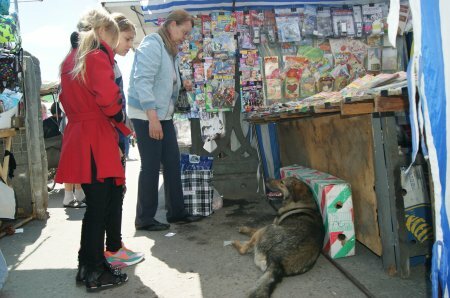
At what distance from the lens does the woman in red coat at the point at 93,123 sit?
2225 mm

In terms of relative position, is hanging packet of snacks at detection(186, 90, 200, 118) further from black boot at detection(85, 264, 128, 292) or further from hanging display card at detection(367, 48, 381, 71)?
black boot at detection(85, 264, 128, 292)

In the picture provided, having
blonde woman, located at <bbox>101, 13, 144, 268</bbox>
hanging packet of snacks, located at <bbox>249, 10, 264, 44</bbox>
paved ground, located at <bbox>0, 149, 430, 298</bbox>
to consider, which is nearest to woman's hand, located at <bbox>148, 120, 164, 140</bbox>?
blonde woman, located at <bbox>101, 13, 144, 268</bbox>

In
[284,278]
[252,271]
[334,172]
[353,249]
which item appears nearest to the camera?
[284,278]

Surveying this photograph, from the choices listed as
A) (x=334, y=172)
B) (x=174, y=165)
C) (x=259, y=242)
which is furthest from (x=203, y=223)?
(x=334, y=172)

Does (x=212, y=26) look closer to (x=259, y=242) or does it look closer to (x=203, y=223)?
(x=203, y=223)

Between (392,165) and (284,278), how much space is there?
3.54 feet

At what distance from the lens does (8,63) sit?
405cm

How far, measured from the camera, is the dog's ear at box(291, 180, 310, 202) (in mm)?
3150

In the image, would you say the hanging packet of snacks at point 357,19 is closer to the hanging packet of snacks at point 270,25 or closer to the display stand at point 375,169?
the hanging packet of snacks at point 270,25

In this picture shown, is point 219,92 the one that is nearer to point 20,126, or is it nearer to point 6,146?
point 20,126

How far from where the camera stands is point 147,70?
342 centimetres

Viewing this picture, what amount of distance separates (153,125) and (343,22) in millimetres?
3112

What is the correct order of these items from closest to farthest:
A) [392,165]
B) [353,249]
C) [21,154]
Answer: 1. [392,165]
2. [353,249]
3. [21,154]

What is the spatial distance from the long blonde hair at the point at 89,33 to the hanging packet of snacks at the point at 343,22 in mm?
3422
